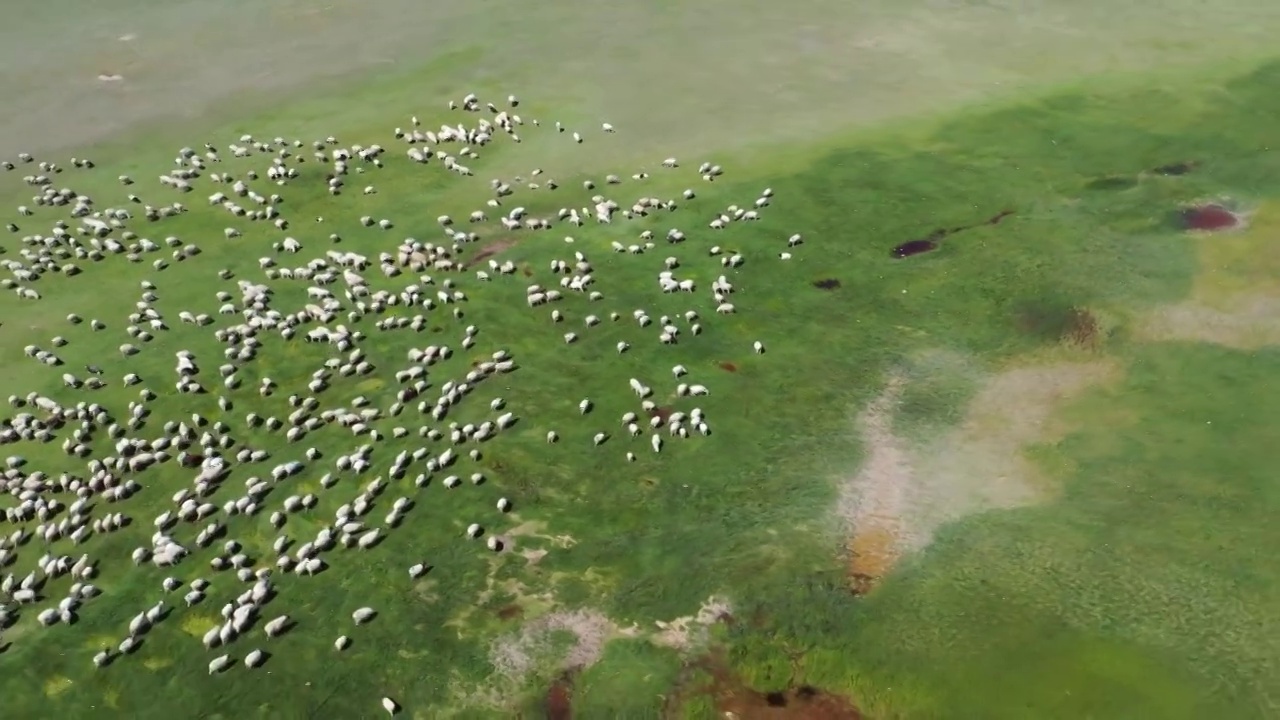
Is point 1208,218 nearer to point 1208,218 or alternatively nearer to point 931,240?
point 1208,218

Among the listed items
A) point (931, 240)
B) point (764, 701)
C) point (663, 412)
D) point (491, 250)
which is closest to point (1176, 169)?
point (931, 240)

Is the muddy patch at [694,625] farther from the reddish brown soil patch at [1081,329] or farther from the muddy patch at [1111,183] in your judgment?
the muddy patch at [1111,183]

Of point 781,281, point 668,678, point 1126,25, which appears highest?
point 1126,25

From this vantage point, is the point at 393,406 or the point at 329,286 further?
the point at 329,286

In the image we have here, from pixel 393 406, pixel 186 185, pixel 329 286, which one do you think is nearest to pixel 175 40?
pixel 186 185

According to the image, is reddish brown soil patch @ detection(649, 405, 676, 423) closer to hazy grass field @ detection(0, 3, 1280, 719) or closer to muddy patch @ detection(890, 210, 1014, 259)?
hazy grass field @ detection(0, 3, 1280, 719)

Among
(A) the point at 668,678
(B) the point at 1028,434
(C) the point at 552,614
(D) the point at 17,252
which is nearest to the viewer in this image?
(A) the point at 668,678

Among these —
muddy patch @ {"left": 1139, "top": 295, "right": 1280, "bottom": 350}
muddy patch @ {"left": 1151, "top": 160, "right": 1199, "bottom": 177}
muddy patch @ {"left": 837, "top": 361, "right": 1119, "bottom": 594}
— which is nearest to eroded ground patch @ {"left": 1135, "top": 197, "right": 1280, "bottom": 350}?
muddy patch @ {"left": 1139, "top": 295, "right": 1280, "bottom": 350}

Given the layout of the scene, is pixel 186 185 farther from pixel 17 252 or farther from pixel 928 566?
pixel 928 566
